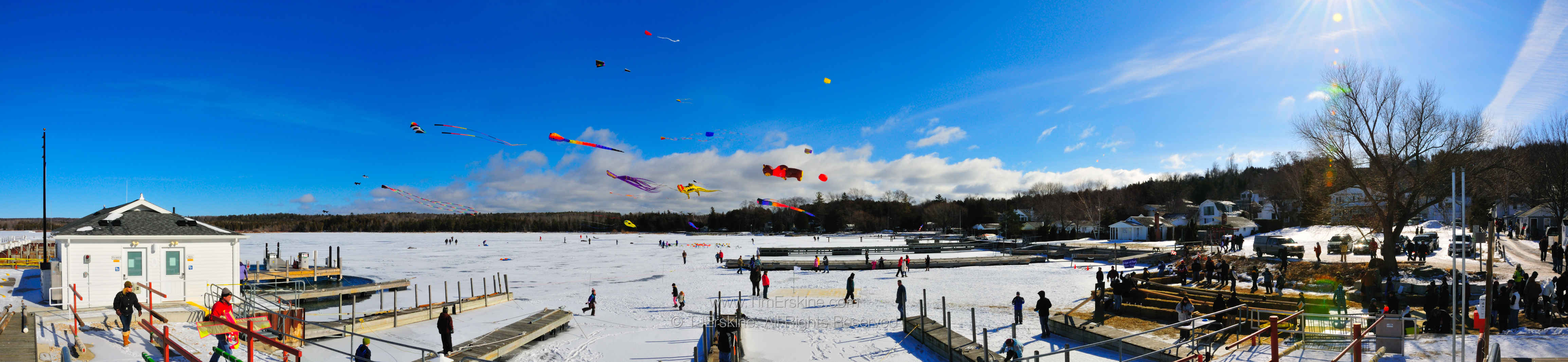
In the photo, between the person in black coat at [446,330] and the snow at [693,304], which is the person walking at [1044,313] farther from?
the person in black coat at [446,330]

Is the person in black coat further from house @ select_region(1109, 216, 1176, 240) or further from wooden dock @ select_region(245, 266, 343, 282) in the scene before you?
house @ select_region(1109, 216, 1176, 240)

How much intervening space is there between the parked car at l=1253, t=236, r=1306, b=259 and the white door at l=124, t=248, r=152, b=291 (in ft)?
135

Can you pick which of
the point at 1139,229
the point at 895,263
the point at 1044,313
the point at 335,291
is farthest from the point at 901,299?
the point at 1139,229

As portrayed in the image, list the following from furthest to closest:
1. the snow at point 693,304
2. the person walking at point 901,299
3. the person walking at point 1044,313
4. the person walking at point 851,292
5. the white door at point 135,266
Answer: the person walking at point 851,292, the person walking at point 901,299, the white door at point 135,266, the person walking at point 1044,313, the snow at point 693,304

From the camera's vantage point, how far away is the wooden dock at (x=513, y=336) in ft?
47.3

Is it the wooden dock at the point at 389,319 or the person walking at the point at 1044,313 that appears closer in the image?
the person walking at the point at 1044,313

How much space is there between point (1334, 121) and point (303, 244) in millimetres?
90721

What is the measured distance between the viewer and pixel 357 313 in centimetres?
2167

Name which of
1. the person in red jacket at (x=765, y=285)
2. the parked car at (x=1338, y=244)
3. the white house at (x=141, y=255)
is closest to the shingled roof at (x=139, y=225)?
the white house at (x=141, y=255)

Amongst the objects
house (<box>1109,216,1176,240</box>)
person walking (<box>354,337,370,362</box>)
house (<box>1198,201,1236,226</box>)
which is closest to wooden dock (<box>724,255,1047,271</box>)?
house (<box>1109,216,1176,240</box>)

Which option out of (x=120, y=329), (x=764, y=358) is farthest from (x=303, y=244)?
(x=764, y=358)

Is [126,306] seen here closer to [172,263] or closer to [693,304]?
[172,263]

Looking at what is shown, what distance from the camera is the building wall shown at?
15.7 metres

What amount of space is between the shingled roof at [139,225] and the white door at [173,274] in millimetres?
469
